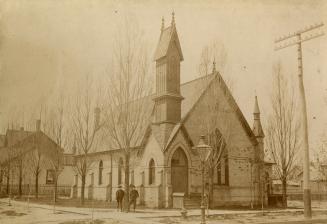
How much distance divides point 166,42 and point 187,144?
7.03 m

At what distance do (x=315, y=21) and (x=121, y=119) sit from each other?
433 inches

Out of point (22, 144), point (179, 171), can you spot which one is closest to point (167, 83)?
point (179, 171)

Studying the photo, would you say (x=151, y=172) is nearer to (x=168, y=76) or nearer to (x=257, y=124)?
(x=168, y=76)

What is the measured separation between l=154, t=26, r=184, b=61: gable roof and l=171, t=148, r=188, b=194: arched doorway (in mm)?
6505

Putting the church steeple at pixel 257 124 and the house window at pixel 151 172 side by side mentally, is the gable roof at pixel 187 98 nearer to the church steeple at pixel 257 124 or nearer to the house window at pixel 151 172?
the house window at pixel 151 172

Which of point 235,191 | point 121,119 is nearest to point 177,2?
point 121,119

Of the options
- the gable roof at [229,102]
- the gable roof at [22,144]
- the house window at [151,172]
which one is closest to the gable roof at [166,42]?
the gable roof at [229,102]

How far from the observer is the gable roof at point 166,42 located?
2778 cm

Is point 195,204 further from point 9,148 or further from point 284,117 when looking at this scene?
point 9,148

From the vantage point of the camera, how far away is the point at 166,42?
1105 inches

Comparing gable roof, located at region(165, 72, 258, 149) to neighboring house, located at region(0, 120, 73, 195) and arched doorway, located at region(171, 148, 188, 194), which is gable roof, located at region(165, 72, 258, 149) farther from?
neighboring house, located at region(0, 120, 73, 195)

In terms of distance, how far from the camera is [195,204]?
2728cm

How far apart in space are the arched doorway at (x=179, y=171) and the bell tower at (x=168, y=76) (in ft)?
7.52

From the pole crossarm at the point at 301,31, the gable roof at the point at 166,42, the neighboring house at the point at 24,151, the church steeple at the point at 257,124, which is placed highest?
the gable roof at the point at 166,42
